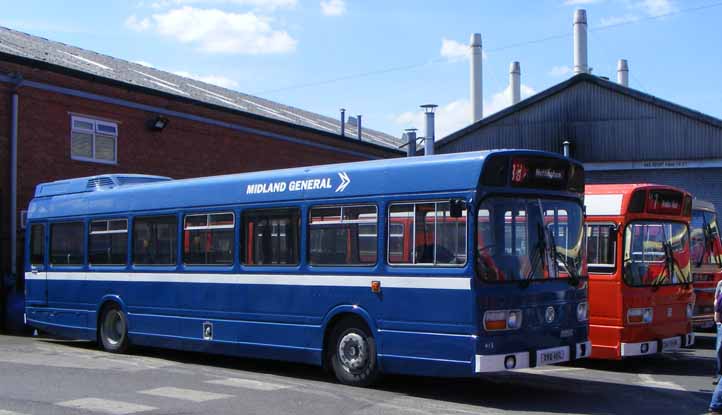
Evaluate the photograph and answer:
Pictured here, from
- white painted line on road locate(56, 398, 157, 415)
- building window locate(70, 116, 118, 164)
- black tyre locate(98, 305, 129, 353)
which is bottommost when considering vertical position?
white painted line on road locate(56, 398, 157, 415)

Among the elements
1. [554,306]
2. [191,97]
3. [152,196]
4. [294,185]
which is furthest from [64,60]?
[554,306]

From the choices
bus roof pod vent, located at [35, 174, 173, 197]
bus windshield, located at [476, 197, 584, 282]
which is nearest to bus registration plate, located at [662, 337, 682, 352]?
bus windshield, located at [476, 197, 584, 282]

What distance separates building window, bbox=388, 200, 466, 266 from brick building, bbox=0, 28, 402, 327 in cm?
1196

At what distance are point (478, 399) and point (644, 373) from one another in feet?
12.0

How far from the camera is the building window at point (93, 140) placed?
2267cm

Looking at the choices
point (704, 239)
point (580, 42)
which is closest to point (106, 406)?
point (704, 239)

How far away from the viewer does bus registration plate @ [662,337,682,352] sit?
12.3m

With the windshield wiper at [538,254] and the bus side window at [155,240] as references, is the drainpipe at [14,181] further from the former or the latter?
the windshield wiper at [538,254]

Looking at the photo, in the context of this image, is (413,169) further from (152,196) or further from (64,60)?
(64,60)

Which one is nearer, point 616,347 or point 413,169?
point 413,169

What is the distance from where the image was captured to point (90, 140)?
2327 cm

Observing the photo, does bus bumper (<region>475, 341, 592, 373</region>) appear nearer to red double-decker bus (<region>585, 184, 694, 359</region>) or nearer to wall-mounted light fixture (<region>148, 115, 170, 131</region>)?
red double-decker bus (<region>585, 184, 694, 359</region>)

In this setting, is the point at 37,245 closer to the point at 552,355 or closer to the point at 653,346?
the point at 552,355

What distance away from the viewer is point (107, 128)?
23.8 metres
